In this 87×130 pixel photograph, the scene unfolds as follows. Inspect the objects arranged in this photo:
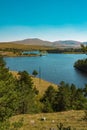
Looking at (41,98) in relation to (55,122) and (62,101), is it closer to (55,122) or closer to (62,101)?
(62,101)

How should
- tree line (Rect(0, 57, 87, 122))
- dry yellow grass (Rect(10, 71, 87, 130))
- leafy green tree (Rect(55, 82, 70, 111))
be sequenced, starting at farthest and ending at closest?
leafy green tree (Rect(55, 82, 70, 111)) < tree line (Rect(0, 57, 87, 122)) < dry yellow grass (Rect(10, 71, 87, 130))

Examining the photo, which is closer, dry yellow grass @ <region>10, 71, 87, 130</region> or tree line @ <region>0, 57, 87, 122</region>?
dry yellow grass @ <region>10, 71, 87, 130</region>

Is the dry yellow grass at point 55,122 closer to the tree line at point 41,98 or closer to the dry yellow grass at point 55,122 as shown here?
the dry yellow grass at point 55,122

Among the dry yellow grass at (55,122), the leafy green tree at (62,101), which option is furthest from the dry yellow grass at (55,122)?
the leafy green tree at (62,101)

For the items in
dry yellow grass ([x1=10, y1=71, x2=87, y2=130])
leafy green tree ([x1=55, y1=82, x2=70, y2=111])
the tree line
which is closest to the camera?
dry yellow grass ([x1=10, y1=71, x2=87, y2=130])

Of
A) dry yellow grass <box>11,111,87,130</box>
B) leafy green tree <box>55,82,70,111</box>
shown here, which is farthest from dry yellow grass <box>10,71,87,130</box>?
leafy green tree <box>55,82,70,111</box>

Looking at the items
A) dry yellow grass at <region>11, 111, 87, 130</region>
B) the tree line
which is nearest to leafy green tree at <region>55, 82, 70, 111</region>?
the tree line

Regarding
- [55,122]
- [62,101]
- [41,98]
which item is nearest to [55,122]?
[55,122]

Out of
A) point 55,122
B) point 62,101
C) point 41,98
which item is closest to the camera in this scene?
point 55,122

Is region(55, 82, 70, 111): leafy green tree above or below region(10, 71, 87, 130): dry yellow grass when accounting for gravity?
below

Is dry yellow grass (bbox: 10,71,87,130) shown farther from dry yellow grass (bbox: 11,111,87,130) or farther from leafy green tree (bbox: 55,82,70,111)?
leafy green tree (bbox: 55,82,70,111)

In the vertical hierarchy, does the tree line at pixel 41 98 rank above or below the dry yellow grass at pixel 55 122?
below
